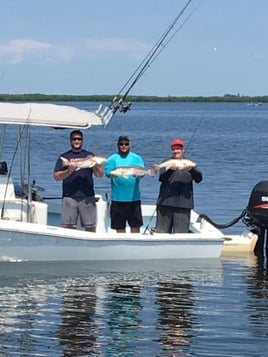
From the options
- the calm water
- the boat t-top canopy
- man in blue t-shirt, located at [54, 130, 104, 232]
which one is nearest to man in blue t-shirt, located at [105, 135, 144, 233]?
man in blue t-shirt, located at [54, 130, 104, 232]

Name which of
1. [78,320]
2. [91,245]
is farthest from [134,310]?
[91,245]

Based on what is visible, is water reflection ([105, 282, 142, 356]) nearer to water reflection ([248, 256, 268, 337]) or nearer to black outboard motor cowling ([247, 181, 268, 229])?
water reflection ([248, 256, 268, 337])

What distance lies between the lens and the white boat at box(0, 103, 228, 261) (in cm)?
1196

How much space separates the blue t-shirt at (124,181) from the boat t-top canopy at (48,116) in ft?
1.61

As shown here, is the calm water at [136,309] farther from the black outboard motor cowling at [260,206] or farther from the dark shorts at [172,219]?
the black outboard motor cowling at [260,206]

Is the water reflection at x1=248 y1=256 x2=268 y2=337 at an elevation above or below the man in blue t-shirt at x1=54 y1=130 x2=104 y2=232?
below

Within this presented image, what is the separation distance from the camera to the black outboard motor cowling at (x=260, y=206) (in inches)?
530

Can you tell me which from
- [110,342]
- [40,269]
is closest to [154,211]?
[40,269]

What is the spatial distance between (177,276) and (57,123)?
2.37 m

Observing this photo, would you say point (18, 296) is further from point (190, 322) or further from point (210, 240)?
point (210, 240)

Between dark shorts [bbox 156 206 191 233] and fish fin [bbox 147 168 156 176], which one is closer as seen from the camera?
fish fin [bbox 147 168 156 176]

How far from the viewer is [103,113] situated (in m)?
12.5

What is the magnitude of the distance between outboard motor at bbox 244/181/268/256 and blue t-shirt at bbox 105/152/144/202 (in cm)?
202

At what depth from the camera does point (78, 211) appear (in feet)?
40.1
